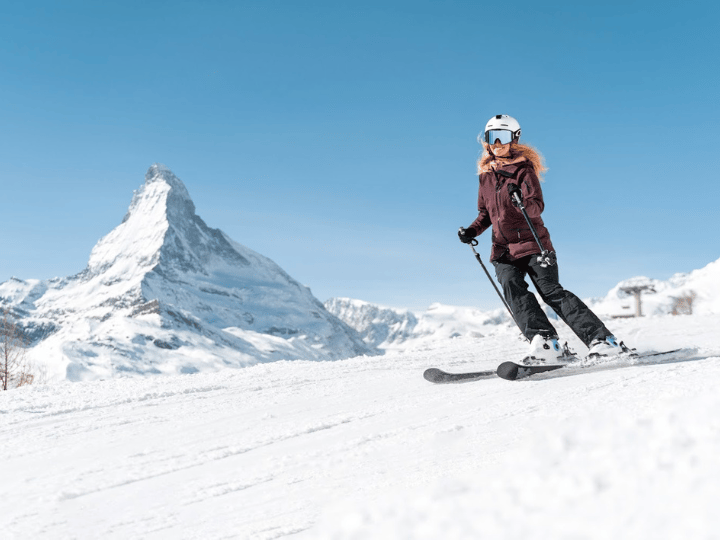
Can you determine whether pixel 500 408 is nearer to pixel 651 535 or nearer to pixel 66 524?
pixel 651 535

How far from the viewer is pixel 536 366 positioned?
4.70 m

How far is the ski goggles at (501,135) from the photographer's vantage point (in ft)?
18.1

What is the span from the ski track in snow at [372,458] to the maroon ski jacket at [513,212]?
1380mm

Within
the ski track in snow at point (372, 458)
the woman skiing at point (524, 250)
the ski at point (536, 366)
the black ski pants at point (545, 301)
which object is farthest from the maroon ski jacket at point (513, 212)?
the ski track in snow at point (372, 458)

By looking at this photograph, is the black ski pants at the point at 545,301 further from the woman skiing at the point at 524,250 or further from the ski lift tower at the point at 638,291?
the ski lift tower at the point at 638,291

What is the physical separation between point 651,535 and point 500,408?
2315 mm

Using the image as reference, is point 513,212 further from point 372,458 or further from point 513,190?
point 372,458

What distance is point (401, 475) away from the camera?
2498mm

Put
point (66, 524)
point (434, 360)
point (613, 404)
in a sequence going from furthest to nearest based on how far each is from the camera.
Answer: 1. point (434, 360)
2. point (613, 404)
3. point (66, 524)

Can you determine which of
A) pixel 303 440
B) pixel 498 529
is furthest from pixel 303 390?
pixel 498 529

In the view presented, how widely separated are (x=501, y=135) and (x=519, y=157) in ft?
1.06

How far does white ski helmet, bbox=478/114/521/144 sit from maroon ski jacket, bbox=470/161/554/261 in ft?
1.06

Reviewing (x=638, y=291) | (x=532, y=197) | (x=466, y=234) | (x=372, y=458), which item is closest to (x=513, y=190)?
(x=532, y=197)

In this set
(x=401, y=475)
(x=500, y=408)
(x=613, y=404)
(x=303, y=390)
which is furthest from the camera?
(x=303, y=390)
